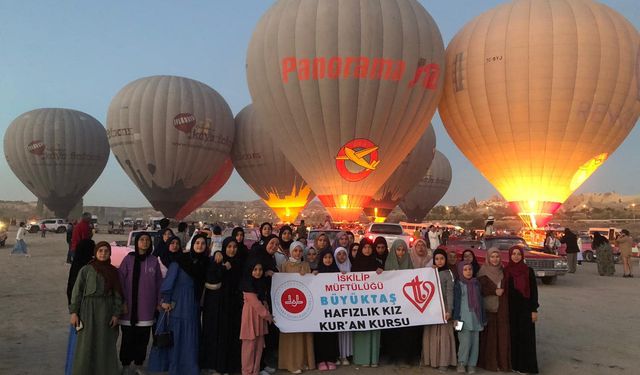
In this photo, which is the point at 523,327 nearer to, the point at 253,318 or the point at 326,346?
the point at 326,346

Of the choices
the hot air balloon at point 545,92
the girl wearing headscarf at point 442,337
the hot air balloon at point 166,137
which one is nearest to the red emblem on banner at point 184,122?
the hot air balloon at point 166,137

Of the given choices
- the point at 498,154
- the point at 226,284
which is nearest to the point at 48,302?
the point at 226,284

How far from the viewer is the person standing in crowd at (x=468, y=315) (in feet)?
19.6

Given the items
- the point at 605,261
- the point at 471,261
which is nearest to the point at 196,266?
the point at 471,261

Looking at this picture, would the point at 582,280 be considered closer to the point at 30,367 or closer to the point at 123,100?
the point at 30,367

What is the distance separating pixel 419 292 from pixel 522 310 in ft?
4.04

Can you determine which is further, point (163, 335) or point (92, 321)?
point (163, 335)

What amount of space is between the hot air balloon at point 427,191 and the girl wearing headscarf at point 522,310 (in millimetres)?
47117

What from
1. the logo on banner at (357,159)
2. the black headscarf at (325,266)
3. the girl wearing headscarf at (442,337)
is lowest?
the girl wearing headscarf at (442,337)

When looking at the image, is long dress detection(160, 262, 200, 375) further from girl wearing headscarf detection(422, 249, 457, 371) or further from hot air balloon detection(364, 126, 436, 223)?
hot air balloon detection(364, 126, 436, 223)

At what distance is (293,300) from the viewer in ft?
20.2

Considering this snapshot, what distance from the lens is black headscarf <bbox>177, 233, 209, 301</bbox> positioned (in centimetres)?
552

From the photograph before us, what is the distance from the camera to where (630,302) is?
37.3 ft

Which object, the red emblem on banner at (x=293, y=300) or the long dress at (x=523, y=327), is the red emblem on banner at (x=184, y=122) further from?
the long dress at (x=523, y=327)
